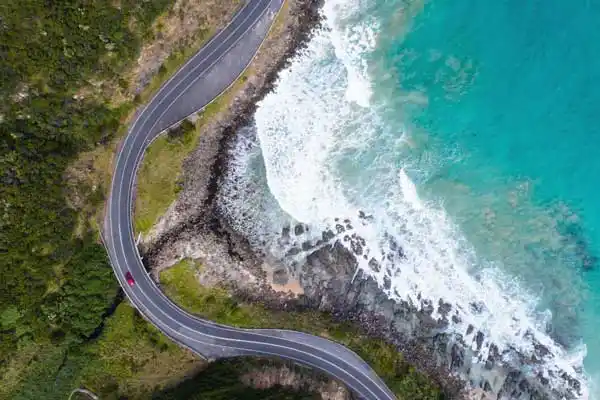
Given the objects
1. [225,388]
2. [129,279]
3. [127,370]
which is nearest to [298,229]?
[225,388]

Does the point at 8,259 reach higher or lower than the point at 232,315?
lower

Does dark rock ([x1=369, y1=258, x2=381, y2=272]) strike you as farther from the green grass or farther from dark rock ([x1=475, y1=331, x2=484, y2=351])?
dark rock ([x1=475, y1=331, x2=484, y2=351])

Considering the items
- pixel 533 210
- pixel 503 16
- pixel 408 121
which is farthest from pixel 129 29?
pixel 533 210

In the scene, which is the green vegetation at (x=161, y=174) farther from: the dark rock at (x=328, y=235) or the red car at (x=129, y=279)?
the dark rock at (x=328, y=235)

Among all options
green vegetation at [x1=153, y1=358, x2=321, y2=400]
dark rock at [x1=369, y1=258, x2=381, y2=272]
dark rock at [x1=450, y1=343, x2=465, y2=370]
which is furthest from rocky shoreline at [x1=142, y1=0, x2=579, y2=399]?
green vegetation at [x1=153, y1=358, x2=321, y2=400]

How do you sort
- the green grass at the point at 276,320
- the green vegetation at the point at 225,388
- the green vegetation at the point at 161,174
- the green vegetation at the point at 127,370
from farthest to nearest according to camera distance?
the green grass at the point at 276,320 → the green vegetation at the point at 161,174 → the green vegetation at the point at 127,370 → the green vegetation at the point at 225,388

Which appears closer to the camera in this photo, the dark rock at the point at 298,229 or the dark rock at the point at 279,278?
the dark rock at the point at 279,278

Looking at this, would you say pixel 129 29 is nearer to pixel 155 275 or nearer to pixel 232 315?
pixel 155 275

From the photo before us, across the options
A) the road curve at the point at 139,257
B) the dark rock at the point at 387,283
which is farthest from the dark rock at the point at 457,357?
the dark rock at the point at 387,283
